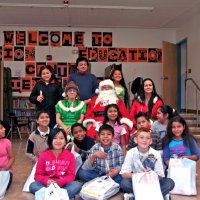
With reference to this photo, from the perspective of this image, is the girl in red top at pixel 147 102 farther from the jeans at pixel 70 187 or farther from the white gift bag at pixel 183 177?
the jeans at pixel 70 187

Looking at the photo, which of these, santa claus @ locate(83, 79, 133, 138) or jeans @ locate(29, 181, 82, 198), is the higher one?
santa claus @ locate(83, 79, 133, 138)

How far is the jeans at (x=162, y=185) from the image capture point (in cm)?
315

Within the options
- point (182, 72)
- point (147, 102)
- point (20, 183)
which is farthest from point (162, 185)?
point (182, 72)

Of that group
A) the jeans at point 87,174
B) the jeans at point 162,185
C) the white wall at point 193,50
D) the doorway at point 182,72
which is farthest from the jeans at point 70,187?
the doorway at point 182,72

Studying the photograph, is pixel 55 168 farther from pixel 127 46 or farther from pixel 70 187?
pixel 127 46

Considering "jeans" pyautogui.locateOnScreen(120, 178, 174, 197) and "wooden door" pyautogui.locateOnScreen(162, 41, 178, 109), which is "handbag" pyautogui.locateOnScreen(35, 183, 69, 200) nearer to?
"jeans" pyautogui.locateOnScreen(120, 178, 174, 197)

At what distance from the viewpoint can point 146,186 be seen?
2984mm

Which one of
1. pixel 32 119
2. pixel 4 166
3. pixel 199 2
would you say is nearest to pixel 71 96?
pixel 4 166

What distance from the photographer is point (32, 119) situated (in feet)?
31.9

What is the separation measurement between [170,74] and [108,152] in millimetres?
6536

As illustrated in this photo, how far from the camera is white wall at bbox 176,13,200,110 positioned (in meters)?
8.69

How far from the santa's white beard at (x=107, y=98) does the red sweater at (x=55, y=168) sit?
133 cm

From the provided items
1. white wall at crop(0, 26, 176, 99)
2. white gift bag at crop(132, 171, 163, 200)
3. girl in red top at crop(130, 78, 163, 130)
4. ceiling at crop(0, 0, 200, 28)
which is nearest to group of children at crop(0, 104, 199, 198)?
white gift bag at crop(132, 171, 163, 200)

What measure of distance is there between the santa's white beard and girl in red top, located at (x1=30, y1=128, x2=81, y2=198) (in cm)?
122
